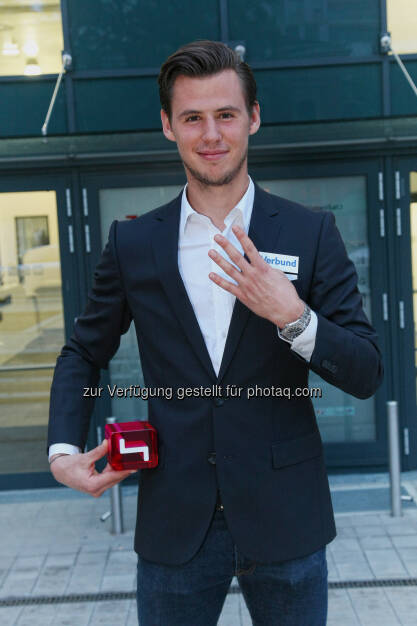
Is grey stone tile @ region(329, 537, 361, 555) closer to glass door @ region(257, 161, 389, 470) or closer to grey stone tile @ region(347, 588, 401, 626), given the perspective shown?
grey stone tile @ region(347, 588, 401, 626)

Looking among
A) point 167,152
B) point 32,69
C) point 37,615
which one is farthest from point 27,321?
point 37,615

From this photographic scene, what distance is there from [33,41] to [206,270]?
15.1 ft

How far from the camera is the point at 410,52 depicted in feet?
18.9

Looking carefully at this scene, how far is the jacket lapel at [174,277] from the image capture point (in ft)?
6.14

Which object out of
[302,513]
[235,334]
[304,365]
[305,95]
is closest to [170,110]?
[235,334]

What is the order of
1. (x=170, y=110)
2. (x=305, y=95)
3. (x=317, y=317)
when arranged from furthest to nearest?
(x=305, y=95) → (x=170, y=110) → (x=317, y=317)

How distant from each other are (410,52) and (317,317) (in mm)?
4798

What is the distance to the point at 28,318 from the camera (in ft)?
19.8

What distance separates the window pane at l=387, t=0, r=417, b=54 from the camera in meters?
5.74

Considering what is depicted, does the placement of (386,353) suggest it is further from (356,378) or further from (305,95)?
(356,378)

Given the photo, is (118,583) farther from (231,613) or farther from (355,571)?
(355,571)

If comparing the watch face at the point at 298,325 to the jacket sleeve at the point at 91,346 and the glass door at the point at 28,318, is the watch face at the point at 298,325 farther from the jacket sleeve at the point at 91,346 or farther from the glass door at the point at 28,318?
the glass door at the point at 28,318

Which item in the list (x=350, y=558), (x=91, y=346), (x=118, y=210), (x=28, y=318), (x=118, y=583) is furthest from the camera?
(x=28, y=318)

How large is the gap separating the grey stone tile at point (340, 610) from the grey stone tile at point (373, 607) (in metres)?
0.03
